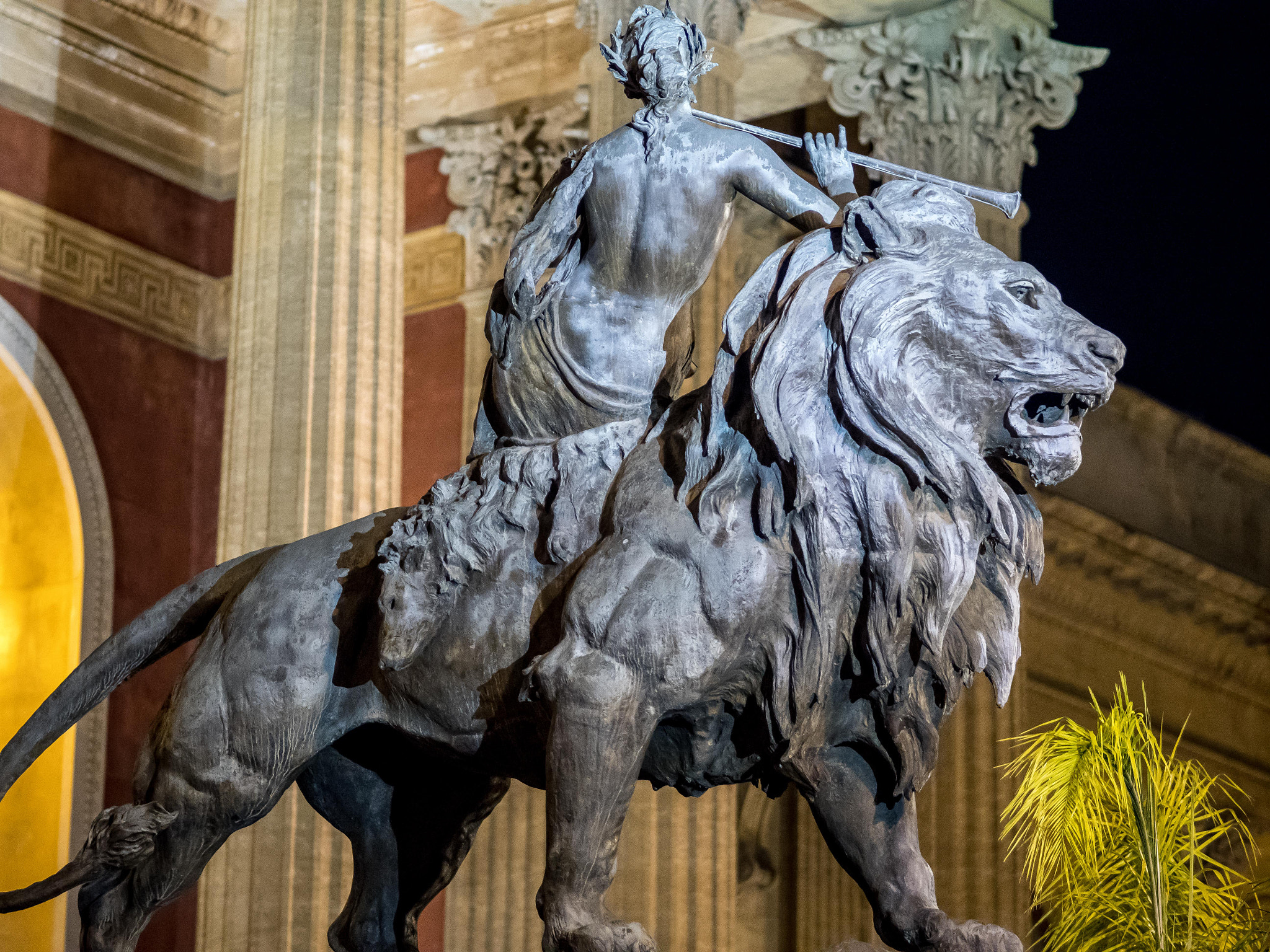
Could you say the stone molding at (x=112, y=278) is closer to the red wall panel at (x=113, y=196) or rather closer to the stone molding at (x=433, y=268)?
the red wall panel at (x=113, y=196)

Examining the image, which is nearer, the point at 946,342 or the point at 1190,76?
the point at 946,342

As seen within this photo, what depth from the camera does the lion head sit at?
10.0ft

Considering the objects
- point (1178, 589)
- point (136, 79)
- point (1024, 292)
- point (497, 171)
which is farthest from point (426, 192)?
point (1024, 292)

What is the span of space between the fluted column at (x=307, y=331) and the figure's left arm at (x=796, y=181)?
160 inches

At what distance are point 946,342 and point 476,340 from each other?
9.34 m

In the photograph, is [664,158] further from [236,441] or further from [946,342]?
[236,441]

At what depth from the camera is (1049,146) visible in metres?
16.1

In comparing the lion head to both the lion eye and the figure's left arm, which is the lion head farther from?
the figure's left arm

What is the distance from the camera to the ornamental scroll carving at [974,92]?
33.1 feet

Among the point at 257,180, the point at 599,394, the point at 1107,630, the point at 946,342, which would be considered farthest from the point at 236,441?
the point at 1107,630

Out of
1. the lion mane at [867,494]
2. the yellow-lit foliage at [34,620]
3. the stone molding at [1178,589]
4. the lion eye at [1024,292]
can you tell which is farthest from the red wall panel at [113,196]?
the lion eye at [1024,292]

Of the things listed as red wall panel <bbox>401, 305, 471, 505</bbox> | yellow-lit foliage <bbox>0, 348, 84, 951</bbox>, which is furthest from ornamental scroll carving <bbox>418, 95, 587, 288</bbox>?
yellow-lit foliage <bbox>0, 348, 84, 951</bbox>

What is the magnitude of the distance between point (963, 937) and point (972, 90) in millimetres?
7593

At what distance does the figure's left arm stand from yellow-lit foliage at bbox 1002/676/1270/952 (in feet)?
9.61
